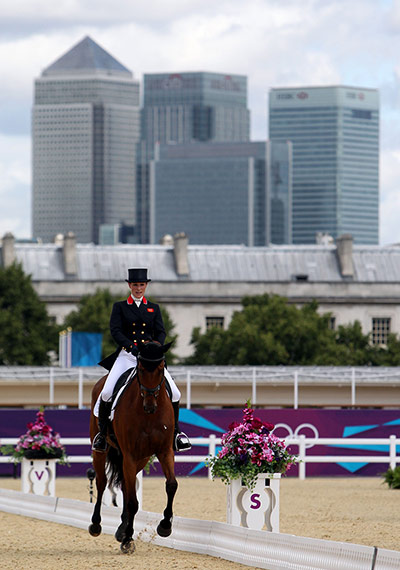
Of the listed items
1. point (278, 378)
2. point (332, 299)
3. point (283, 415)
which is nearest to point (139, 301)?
point (283, 415)

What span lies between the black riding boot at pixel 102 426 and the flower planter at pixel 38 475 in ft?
32.9

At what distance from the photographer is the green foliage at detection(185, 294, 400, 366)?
85.1 meters

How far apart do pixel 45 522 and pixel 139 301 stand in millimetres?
5420

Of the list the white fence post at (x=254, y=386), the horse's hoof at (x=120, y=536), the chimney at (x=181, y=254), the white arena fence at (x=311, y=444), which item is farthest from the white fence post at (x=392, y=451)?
the chimney at (x=181, y=254)

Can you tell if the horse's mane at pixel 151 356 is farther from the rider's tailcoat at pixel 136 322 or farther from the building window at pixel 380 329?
the building window at pixel 380 329

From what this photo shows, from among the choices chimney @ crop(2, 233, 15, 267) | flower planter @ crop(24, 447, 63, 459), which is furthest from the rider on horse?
chimney @ crop(2, 233, 15, 267)

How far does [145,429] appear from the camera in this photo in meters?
15.8

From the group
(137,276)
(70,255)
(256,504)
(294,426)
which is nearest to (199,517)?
(256,504)

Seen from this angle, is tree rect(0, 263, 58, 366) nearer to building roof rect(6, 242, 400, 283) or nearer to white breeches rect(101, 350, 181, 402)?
building roof rect(6, 242, 400, 283)

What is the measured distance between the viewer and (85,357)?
62781mm

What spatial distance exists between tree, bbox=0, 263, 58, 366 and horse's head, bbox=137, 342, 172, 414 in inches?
2883

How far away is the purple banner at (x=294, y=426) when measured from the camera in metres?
37.1

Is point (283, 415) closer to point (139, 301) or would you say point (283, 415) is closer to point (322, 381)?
point (322, 381)

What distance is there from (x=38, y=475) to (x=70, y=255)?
79024 millimetres
